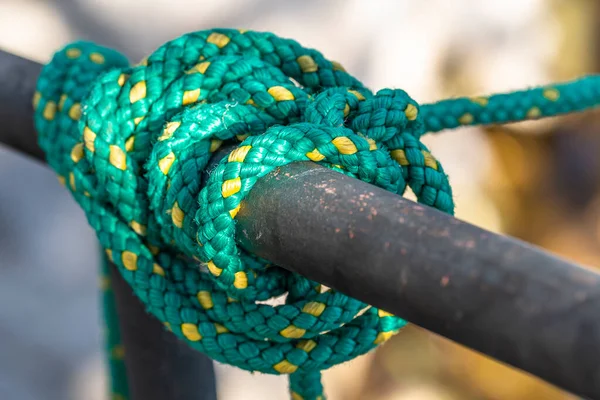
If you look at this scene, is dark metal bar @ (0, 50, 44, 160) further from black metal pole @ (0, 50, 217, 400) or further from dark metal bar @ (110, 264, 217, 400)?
dark metal bar @ (110, 264, 217, 400)

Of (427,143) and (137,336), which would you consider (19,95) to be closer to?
(137,336)

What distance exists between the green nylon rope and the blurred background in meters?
0.65

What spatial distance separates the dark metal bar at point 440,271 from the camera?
0.21 m

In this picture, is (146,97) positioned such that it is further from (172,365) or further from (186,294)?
(172,365)

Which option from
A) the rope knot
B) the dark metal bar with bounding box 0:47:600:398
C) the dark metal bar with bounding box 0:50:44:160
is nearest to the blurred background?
the dark metal bar with bounding box 0:50:44:160

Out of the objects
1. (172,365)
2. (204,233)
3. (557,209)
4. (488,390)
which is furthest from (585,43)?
(204,233)

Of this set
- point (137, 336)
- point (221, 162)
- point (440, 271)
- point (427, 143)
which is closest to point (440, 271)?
point (440, 271)

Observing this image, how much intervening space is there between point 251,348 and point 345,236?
194 millimetres

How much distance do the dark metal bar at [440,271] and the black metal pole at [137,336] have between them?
0.92 ft

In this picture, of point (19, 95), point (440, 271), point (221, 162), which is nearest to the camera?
point (440, 271)

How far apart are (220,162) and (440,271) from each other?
18cm

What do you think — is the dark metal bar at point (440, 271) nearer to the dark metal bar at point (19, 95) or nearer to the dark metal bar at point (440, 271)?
the dark metal bar at point (440, 271)

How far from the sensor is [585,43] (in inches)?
74.3

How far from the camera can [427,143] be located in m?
1.61
